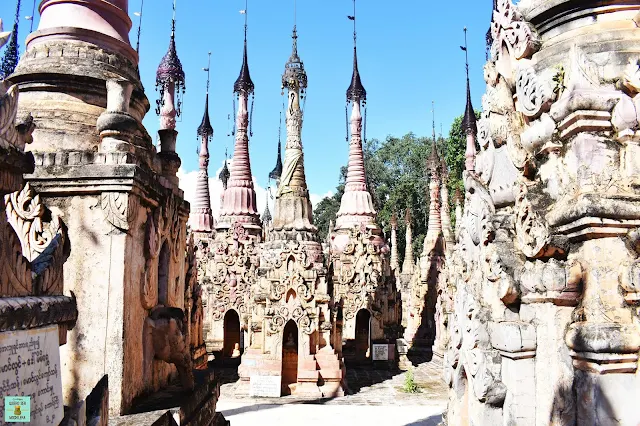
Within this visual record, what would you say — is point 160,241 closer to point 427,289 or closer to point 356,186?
point 356,186

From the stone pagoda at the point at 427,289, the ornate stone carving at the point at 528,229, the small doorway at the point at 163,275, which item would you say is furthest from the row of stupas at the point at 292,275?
the ornate stone carving at the point at 528,229

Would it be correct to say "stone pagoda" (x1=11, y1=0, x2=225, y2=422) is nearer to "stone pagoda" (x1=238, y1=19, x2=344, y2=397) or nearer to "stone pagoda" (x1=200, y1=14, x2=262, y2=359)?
"stone pagoda" (x1=238, y1=19, x2=344, y2=397)

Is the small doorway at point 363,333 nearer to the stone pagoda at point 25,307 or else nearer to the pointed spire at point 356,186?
the pointed spire at point 356,186

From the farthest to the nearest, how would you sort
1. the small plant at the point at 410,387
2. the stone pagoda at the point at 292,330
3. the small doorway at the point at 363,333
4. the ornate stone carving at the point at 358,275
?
the small doorway at the point at 363,333 → the ornate stone carving at the point at 358,275 → the small plant at the point at 410,387 → the stone pagoda at the point at 292,330

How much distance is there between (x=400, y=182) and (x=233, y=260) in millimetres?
28195

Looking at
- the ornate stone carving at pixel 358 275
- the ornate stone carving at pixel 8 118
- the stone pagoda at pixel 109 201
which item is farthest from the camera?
the ornate stone carving at pixel 358 275

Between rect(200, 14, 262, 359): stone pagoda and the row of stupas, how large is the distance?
37 mm

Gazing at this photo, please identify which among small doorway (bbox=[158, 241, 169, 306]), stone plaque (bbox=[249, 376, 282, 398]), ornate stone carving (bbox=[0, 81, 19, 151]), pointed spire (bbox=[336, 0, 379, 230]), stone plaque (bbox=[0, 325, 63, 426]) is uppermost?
pointed spire (bbox=[336, 0, 379, 230])

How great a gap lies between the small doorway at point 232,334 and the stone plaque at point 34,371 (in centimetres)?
1601

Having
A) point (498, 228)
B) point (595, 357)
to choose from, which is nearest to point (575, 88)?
point (498, 228)

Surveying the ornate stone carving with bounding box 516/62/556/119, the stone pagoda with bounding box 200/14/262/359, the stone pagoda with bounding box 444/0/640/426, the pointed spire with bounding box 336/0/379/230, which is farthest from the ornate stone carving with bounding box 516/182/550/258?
the pointed spire with bounding box 336/0/379/230

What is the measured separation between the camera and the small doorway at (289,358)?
14156 mm

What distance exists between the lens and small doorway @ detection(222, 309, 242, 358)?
19.0 meters

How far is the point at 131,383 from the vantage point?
5051 mm
